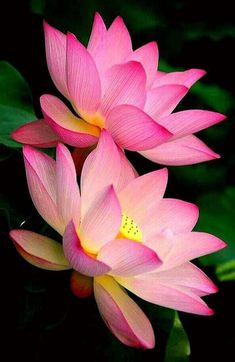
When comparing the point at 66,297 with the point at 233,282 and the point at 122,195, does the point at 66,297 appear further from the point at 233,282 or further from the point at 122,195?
the point at 233,282

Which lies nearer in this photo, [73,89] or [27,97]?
[73,89]

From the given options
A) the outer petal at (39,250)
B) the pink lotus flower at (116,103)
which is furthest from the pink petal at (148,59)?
the outer petal at (39,250)

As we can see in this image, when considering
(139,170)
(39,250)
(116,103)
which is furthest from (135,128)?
(139,170)

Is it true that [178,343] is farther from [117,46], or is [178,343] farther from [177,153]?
[117,46]

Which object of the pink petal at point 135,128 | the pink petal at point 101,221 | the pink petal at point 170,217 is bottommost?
the pink petal at point 170,217

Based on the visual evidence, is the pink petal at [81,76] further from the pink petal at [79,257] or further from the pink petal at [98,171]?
the pink petal at [79,257]

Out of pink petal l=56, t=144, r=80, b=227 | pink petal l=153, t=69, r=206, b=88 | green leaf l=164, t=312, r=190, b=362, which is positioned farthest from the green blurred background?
pink petal l=153, t=69, r=206, b=88

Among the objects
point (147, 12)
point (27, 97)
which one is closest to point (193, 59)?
point (147, 12)
